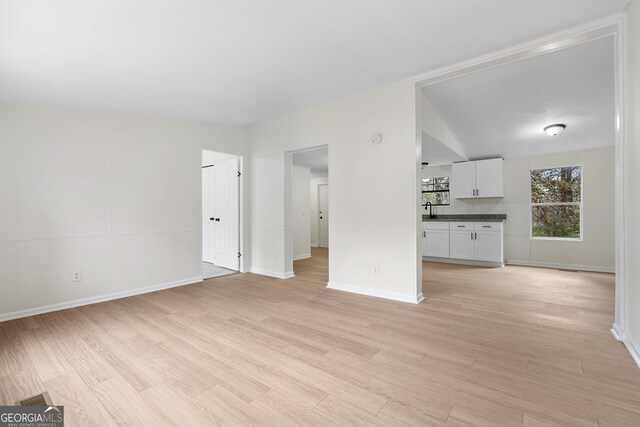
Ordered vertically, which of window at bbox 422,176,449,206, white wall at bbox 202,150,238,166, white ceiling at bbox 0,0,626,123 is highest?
white ceiling at bbox 0,0,626,123

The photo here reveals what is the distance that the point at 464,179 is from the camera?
244 inches

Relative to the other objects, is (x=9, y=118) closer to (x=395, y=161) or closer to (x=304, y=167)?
(x=395, y=161)

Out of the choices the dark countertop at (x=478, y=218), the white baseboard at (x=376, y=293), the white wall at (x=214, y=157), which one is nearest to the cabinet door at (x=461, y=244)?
the dark countertop at (x=478, y=218)

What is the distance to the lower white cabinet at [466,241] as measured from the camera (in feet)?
18.0

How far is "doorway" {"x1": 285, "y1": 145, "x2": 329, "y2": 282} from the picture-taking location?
5178 millimetres

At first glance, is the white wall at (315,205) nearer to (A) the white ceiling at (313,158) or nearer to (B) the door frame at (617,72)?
(A) the white ceiling at (313,158)

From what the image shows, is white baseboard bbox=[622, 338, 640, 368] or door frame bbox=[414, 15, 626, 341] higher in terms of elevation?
door frame bbox=[414, 15, 626, 341]

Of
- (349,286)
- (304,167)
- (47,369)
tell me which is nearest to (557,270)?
(349,286)

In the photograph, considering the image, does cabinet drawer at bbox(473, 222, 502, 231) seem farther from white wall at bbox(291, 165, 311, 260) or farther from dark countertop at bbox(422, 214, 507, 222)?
white wall at bbox(291, 165, 311, 260)

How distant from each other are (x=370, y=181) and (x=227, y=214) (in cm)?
291

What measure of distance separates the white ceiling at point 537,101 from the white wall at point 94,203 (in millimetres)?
3708

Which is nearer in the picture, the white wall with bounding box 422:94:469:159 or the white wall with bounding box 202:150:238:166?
the white wall with bounding box 422:94:469:159

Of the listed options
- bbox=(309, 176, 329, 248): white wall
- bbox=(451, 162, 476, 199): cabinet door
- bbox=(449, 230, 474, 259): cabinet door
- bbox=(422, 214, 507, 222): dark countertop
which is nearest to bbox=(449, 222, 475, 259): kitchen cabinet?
bbox=(449, 230, 474, 259): cabinet door

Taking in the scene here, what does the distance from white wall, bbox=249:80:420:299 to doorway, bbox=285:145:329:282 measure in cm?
48
